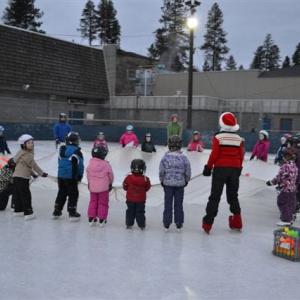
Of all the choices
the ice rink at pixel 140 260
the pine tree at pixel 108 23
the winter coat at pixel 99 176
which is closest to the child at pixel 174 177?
the ice rink at pixel 140 260

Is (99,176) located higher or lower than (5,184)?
higher

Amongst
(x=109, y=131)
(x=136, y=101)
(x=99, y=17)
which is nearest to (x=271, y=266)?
(x=109, y=131)

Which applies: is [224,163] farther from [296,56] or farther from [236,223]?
[296,56]

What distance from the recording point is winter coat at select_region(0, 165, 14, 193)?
6.95 metres

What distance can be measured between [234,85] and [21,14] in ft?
93.9

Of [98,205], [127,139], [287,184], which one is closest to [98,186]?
[98,205]

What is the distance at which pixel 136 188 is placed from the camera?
19.9 ft

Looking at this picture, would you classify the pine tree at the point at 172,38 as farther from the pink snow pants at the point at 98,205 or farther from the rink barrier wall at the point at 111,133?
the pink snow pants at the point at 98,205

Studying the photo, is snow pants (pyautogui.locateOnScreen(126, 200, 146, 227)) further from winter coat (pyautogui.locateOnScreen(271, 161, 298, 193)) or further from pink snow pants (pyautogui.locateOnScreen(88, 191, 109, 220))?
winter coat (pyautogui.locateOnScreen(271, 161, 298, 193))

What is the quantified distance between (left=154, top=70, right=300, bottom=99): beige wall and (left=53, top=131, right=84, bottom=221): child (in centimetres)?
2492

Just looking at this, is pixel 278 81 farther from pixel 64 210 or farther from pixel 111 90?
pixel 64 210

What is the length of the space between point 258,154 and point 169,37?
51.5m

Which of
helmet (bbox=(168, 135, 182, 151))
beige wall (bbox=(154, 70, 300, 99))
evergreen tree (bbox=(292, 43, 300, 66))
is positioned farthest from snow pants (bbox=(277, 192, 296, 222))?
evergreen tree (bbox=(292, 43, 300, 66))

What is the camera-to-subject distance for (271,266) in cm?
458
